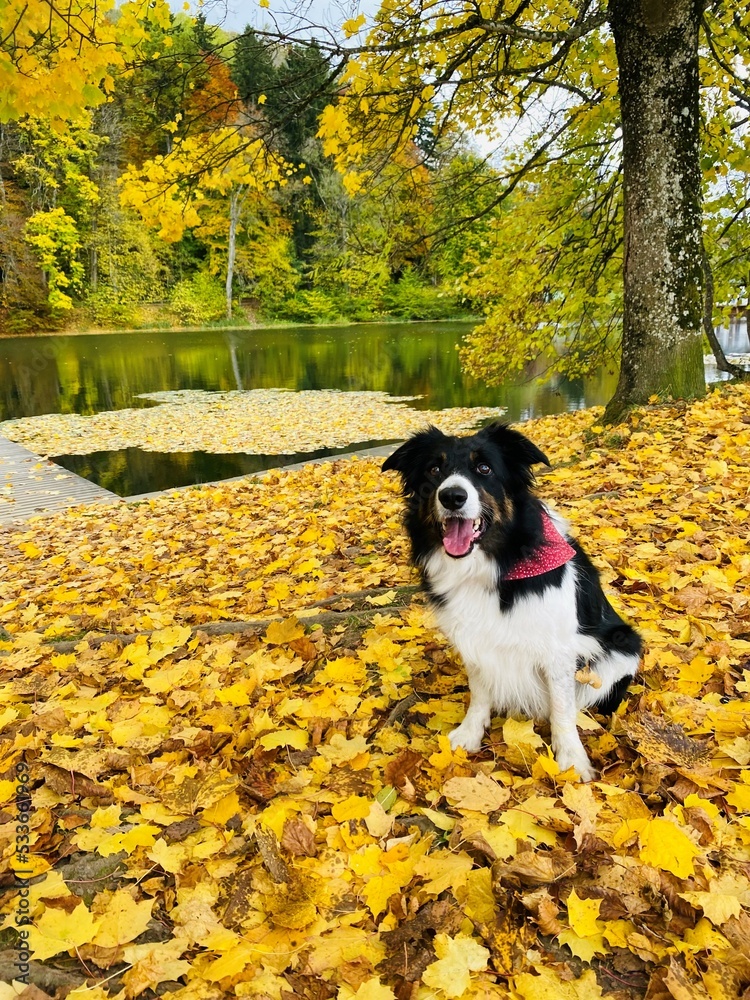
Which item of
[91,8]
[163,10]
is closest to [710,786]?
[91,8]

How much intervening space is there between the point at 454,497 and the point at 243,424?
1484 cm

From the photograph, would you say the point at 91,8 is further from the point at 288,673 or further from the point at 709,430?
the point at 709,430

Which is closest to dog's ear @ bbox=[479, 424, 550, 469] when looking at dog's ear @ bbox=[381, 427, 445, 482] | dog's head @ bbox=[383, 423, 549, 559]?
dog's head @ bbox=[383, 423, 549, 559]

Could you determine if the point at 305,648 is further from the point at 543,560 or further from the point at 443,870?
the point at 443,870

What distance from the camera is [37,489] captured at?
411 inches

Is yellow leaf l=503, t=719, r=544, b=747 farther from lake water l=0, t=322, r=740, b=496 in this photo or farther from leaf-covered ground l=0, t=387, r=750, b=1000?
lake water l=0, t=322, r=740, b=496

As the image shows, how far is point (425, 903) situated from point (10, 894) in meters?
1.32

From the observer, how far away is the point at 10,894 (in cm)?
192

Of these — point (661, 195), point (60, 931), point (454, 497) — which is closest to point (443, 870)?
point (60, 931)

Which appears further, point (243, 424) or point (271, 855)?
point (243, 424)

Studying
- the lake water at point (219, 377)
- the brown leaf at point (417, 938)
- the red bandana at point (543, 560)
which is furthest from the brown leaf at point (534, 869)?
the lake water at point (219, 377)

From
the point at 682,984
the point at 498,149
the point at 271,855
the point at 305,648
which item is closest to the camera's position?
the point at 682,984

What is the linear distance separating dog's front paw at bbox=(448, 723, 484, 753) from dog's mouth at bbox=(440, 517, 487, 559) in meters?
0.74

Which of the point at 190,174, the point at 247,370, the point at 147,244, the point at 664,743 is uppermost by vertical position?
the point at 147,244
